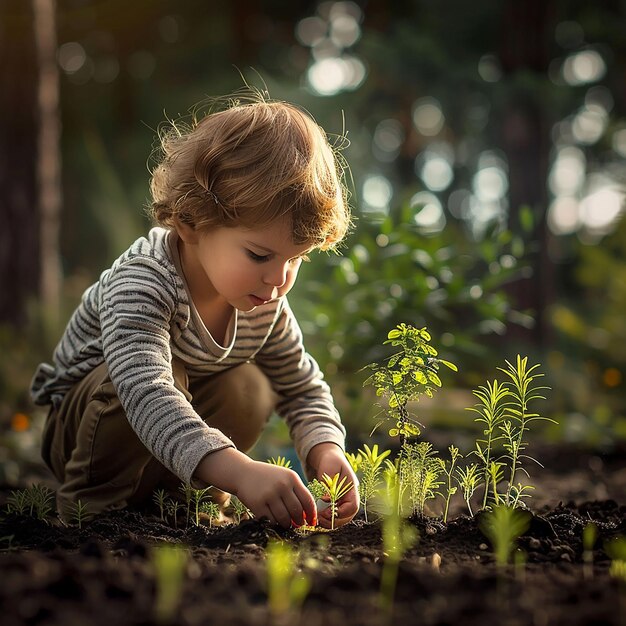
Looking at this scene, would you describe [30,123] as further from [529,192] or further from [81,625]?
[81,625]

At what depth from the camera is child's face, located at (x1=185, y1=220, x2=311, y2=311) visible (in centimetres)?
233

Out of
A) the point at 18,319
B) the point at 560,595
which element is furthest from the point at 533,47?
the point at 560,595

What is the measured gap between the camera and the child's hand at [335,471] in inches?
89.4

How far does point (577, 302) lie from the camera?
11.9 m

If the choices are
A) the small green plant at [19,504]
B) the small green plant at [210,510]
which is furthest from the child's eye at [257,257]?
the small green plant at [19,504]

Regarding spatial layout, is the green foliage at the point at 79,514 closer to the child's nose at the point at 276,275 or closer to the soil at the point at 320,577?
the soil at the point at 320,577

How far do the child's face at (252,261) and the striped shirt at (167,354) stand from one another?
6.3 inches

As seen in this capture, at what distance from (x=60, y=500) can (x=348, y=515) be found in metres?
0.95

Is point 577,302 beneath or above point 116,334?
above

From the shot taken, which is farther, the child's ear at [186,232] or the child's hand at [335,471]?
the child's ear at [186,232]

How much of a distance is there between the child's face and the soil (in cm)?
68

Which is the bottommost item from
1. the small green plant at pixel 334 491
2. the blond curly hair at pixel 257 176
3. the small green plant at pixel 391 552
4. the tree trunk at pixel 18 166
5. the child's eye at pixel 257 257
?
the small green plant at pixel 391 552

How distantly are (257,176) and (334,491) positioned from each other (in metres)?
0.93

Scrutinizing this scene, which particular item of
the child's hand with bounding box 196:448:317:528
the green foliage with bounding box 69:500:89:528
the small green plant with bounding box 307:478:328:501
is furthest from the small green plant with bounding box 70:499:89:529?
the small green plant with bounding box 307:478:328:501
